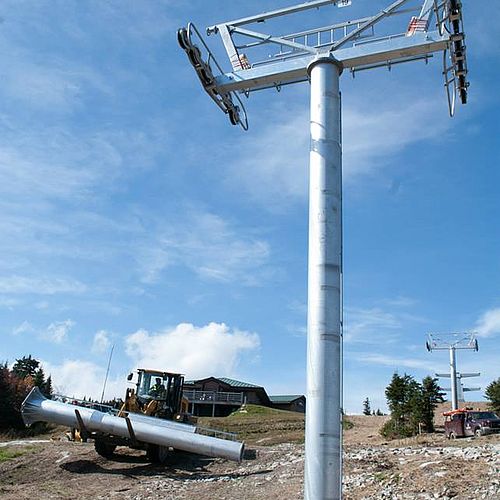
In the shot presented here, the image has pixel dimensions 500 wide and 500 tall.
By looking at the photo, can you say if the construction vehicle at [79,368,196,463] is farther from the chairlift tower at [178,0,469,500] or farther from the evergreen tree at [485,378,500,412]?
the evergreen tree at [485,378,500,412]

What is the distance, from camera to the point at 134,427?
19688 millimetres

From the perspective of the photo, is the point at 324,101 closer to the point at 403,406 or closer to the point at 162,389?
the point at 162,389

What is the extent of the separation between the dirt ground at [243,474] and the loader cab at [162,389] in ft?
6.43

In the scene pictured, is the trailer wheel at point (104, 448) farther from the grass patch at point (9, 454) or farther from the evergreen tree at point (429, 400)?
the evergreen tree at point (429, 400)

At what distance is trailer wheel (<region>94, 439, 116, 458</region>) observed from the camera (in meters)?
21.4

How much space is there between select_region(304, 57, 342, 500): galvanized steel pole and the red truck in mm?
19076

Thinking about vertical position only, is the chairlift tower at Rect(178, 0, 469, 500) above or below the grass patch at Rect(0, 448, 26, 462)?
above

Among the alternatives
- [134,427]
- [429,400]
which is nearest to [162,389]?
[134,427]

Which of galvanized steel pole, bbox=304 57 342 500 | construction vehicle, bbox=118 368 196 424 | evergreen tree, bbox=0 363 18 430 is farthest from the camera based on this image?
evergreen tree, bbox=0 363 18 430

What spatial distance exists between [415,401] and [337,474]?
1228 inches

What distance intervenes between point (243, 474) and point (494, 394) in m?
28.9

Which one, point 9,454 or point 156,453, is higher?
point 156,453

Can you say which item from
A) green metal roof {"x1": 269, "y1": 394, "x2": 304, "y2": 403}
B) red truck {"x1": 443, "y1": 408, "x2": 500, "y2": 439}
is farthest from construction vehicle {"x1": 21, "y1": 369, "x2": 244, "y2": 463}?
green metal roof {"x1": 269, "y1": 394, "x2": 304, "y2": 403}

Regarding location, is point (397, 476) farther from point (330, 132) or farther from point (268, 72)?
point (268, 72)
